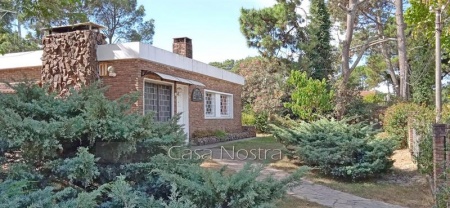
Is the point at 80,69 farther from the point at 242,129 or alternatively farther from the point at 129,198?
the point at 242,129

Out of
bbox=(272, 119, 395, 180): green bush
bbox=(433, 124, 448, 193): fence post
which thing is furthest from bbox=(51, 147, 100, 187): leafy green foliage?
bbox=(272, 119, 395, 180): green bush

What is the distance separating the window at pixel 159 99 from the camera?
13.4 metres

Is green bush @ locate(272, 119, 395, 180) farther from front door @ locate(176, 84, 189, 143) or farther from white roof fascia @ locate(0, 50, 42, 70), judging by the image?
white roof fascia @ locate(0, 50, 42, 70)

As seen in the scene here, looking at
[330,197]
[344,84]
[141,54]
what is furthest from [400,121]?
[141,54]

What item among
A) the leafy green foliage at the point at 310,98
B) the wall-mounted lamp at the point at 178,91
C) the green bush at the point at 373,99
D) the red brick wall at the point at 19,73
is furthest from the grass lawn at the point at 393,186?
the green bush at the point at 373,99

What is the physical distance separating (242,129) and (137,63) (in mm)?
10180

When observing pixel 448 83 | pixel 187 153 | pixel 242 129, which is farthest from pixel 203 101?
pixel 448 83

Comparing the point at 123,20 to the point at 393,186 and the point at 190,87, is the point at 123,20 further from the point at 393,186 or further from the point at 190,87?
the point at 393,186

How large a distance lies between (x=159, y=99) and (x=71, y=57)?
11.3ft

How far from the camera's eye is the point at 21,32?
1215 inches

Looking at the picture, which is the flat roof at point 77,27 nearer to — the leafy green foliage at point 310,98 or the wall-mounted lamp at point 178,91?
the wall-mounted lamp at point 178,91

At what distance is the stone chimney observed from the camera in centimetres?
1210

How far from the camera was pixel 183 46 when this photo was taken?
54.6 feet

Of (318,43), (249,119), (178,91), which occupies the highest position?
(318,43)
